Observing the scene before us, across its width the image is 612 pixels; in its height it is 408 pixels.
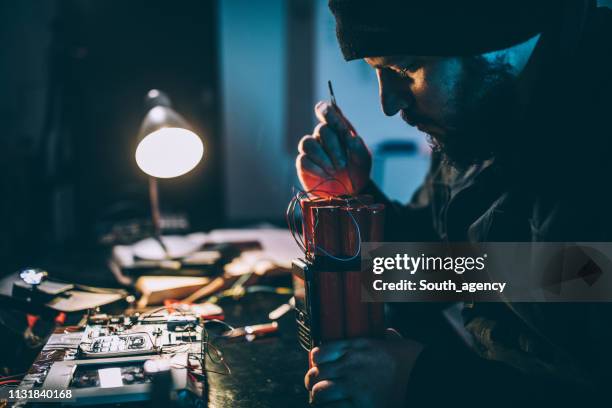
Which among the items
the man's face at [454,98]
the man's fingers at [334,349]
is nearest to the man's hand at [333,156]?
the man's face at [454,98]

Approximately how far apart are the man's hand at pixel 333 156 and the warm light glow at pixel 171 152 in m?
0.37

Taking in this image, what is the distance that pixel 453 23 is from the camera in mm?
875

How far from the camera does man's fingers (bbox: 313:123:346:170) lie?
4.11 feet

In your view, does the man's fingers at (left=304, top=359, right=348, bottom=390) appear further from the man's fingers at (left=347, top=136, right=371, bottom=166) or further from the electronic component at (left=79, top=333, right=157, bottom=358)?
the man's fingers at (left=347, top=136, right=371, bottom=166)

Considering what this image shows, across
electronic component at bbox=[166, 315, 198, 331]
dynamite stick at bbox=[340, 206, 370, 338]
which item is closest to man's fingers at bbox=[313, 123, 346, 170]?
dynamite stick at bbox=[340, 206, 370, 338]

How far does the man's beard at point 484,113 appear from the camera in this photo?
92 cm

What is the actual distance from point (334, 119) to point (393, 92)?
24 centimetres

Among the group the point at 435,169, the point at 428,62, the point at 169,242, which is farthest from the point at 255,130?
the point at 428,62

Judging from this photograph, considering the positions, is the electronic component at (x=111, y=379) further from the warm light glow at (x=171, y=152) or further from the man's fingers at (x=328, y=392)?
the warm light glow at (x=171, y=152)

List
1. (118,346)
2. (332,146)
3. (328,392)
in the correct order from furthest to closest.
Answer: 1. (332,146)
2. (118,346)
3. (328,392)

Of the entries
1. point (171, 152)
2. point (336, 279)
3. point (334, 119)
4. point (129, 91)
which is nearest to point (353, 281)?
point (336, 279)

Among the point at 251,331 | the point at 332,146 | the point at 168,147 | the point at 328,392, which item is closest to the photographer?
the point at 328,392

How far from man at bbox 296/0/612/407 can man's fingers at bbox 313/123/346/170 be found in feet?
0.74

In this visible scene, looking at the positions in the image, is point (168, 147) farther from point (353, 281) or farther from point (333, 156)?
point (353, 281)
